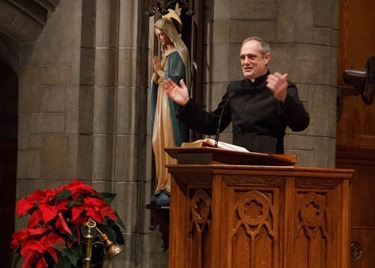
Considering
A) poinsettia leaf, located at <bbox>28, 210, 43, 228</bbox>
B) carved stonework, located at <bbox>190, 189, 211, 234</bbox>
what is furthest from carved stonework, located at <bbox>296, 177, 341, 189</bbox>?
poinsettia leaf, located at <bbox>28, 210, 43, 228</bbox>

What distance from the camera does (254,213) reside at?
4.95 metres

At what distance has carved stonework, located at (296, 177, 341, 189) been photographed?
16.5 feet

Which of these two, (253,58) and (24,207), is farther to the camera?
(24,207)

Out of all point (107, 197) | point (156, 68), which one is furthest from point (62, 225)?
point (156, 68)

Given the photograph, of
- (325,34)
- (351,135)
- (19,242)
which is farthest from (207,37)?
(19,242)

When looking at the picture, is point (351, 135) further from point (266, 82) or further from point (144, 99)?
point (266, 82)

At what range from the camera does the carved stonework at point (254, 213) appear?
4924 millimetres

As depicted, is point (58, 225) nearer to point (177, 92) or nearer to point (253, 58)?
point (177, 92)

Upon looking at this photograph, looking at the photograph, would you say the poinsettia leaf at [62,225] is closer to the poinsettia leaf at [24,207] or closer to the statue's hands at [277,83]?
the poinsettia leaf at [24,207]

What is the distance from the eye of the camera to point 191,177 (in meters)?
5.05

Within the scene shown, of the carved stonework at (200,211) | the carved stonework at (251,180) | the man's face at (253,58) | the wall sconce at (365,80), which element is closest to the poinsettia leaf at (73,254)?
the carved stonework at (200,211)

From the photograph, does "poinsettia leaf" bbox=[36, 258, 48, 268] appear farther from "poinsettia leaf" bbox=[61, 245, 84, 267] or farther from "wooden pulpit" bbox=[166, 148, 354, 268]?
"wooden pulpit" bbox=[166, 148, 354, 268]

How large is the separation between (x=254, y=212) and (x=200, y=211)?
242 millimetres

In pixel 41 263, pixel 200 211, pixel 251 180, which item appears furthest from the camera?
pixel 41 263
